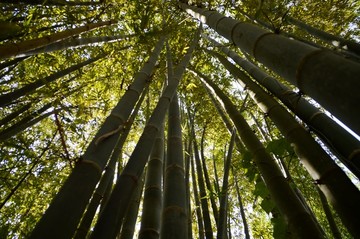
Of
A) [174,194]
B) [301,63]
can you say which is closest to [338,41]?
[301,63]

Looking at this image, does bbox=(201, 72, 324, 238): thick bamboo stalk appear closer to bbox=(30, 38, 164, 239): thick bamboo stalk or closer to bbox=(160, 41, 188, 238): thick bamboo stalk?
bbox=(160, 41, 188, 238): thick bamboo stalk

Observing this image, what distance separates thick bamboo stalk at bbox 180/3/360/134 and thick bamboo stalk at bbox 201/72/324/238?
27.6 inches

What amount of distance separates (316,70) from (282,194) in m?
0.84

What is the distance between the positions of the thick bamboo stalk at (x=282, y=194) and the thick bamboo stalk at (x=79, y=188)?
944 mm

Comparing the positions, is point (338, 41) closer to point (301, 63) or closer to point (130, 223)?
point (301, 63)

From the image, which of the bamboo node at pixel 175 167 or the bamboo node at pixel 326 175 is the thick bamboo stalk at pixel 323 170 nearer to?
the bamboo node at pixel 326 175

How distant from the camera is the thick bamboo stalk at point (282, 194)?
1.41 metres

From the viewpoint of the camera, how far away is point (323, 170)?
1.41 m

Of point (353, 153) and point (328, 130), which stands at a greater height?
point (328, 130)

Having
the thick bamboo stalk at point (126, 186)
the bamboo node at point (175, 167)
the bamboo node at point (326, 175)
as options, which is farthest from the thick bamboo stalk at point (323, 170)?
the thick bamboo stalk at point (126, 186)

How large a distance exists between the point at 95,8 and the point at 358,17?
4966 millimetres

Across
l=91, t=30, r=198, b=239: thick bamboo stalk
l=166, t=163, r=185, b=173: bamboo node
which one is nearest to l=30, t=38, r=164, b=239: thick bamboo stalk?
l=91, t=30, r=198, b=239: thick bamboo stalk

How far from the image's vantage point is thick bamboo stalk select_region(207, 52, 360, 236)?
4.01 feet

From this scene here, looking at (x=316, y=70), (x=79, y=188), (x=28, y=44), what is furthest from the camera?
(x=28, y=44)
